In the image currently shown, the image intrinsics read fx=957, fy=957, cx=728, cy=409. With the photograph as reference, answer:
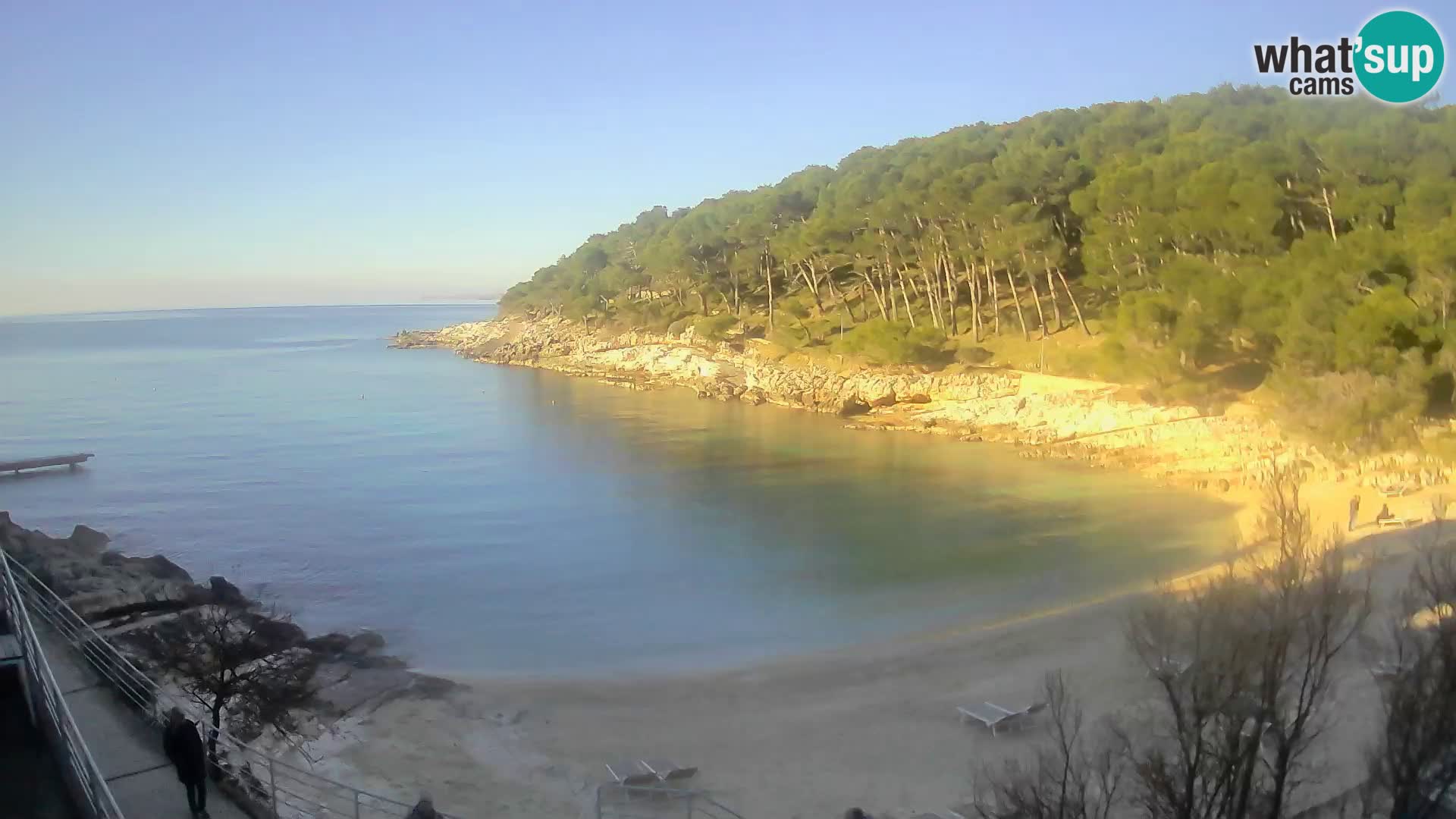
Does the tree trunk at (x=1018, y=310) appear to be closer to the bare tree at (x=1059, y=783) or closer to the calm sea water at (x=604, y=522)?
the calm sea water at (x=604, y=522)

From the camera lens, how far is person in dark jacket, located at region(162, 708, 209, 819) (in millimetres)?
5352

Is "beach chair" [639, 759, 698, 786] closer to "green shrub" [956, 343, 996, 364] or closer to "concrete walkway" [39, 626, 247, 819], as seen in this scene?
"concrete walkway" [39, 626, 247, 819]

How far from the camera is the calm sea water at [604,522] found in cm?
1571

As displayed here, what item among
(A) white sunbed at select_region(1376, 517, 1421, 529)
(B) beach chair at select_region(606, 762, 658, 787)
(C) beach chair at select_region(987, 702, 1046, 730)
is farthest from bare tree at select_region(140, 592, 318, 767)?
(A) white sunbed at select_region(1376, 517, 1421, 529)

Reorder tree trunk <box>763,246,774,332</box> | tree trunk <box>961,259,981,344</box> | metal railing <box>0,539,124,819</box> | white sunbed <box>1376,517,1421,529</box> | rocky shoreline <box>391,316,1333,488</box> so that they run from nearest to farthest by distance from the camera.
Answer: metal railing <box>0,539,124,819</box> < white sunbed <box>1376,517,1421,529</box> < rocky shoreline <box>391,316,1333,488</box> < tree trunk <box>961,259,981,344</box> < tree trunk <box>763,246,774,332</box>

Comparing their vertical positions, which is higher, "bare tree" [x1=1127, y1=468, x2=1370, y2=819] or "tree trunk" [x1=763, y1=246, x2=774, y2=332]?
"tree trunk" [x1=763, y1=246, x2=774, y2=332]

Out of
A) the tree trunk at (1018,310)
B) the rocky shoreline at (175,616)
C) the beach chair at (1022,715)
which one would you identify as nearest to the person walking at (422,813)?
the rocky shoreline at (175,616)

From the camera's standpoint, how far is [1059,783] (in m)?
6.95

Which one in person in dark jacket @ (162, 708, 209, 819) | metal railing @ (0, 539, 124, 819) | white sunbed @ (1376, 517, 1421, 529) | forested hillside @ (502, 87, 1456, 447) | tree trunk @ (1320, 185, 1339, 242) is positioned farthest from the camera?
tree trunk @ (1320, 185, 1339, 242)

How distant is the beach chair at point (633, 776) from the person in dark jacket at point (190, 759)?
491 centimetres

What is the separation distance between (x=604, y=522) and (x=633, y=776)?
13212 mm

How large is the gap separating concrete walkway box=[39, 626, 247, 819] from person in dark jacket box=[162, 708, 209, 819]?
0.08 m

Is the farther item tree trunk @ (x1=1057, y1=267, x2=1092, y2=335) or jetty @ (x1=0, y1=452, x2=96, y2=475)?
tree trunk @ (x1=1057, y1=267, x2=1092, y2=335)

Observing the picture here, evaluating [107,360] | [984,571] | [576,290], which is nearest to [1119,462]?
[984,571]
